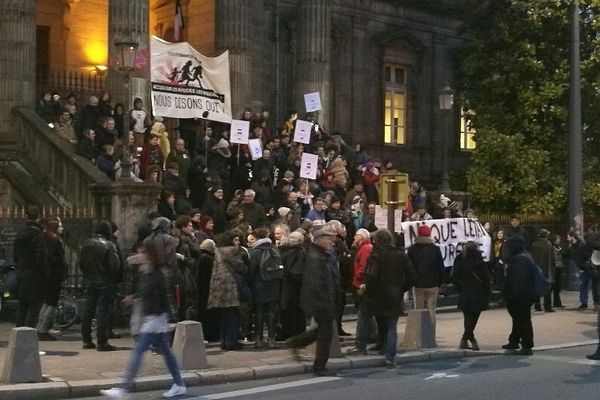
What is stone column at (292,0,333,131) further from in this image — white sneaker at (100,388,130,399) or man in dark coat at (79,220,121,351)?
white sneaker at (100,388,130,399)

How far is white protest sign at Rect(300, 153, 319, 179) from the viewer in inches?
757

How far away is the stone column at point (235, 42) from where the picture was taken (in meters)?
24.3

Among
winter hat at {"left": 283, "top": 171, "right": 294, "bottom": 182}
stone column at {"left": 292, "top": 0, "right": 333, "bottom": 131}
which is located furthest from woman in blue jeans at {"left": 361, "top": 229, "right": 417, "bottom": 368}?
stone column at {"left": 292, "top": 0, "right": 333, "bottom": 131}

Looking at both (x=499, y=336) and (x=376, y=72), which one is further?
(x=376, y=72)

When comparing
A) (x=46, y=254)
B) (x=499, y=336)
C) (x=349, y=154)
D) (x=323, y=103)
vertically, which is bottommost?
(x=499, y=336)

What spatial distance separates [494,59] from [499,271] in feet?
28.8

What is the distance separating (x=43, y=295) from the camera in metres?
13.2

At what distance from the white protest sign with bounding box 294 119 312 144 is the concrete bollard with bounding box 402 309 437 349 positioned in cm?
710

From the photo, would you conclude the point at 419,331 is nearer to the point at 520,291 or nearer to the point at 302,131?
the point at 520,291

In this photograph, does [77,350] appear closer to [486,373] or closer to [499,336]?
[486,373]

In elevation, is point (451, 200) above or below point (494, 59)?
below

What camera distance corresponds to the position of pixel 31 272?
13078 millimetres

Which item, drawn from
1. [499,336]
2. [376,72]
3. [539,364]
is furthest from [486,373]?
[376,72]

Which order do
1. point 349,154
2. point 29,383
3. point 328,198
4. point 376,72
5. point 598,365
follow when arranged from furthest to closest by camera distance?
point 376,72 < point 349,154 < point 328,198 < point 598,365 < point 29,383
